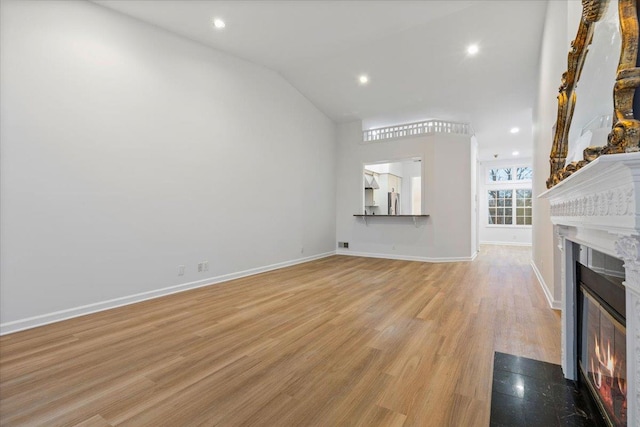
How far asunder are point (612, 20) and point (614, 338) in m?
1.27

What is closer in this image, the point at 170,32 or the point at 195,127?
the point at 170,32

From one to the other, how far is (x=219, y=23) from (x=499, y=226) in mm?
10199

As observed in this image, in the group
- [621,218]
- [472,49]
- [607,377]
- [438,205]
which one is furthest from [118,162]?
[438,205]

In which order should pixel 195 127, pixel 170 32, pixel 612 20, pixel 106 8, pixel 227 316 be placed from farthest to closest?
1. pixel 195 127
2. pixel 170 32
3. pixel 106 8
4. pixel 227 316
5. pixel 612 20

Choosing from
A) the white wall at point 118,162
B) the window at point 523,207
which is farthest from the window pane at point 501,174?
the white wall at point 118,162

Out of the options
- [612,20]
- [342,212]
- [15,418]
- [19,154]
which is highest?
[612,20]

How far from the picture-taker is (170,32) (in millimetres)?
3703

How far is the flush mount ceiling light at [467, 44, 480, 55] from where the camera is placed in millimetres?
4320

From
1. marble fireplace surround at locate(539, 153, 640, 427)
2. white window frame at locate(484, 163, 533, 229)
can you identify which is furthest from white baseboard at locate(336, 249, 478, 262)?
marble fireplace surround at locate(539, 153, 640, 427)

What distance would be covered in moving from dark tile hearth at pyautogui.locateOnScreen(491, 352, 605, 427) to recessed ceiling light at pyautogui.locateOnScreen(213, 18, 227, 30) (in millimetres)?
4592

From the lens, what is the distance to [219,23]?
3709 mm

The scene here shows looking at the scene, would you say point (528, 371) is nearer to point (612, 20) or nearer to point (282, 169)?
point (612, 20)

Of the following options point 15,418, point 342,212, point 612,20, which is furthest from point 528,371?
point 342,212

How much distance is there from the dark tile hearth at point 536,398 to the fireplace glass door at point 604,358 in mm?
102
